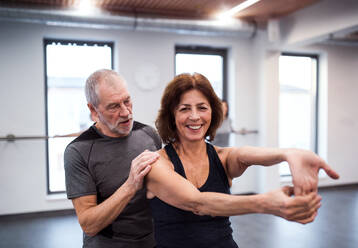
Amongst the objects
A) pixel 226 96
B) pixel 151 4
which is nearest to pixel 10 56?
pixel 151 4

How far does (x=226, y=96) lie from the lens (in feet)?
16.7

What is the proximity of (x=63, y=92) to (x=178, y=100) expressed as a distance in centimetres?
349

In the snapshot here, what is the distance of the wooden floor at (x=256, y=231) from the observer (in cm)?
316

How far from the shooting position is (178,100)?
123 centimetres

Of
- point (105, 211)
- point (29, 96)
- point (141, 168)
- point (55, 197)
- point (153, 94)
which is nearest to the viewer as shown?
Answer: point (141, 168)

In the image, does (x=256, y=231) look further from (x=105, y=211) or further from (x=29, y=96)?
(x=29, y=96)

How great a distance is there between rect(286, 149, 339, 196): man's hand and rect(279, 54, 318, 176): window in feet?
15.2

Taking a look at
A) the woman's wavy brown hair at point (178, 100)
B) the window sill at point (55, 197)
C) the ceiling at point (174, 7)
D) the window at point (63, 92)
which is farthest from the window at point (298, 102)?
the woman's wavy brown hair at point (178, 100)

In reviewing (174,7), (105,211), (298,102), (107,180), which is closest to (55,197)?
(174,7)

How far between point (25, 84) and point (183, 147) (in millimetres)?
3385

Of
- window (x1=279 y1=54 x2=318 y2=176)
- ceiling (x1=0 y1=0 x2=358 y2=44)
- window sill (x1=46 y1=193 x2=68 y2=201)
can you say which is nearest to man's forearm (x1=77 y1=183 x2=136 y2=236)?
ceiling (x1=0 y1=0 x2=358 y2=44)

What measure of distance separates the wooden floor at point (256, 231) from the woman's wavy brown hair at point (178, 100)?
2.17 metres

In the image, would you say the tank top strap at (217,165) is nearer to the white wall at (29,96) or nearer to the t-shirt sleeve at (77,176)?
the t-shirt sleeve at (77,176)

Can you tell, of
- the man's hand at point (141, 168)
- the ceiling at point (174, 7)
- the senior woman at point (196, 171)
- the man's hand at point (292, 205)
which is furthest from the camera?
the ceiling at point (174, 7)
